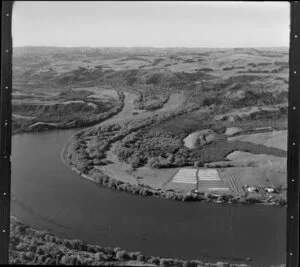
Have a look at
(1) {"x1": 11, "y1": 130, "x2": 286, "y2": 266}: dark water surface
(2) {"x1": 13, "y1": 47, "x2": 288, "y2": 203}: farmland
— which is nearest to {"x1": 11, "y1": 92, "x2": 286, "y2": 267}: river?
(1) {"x1": 11, "y1": 130, "x2": 286, "y2": 266}: dark water surface

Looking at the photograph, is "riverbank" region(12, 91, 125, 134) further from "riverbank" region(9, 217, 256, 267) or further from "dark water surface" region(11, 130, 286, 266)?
"riverbank" region(9, 217, 256, 267)

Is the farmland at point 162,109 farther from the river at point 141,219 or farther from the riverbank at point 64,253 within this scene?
the riverbank at point 64,253

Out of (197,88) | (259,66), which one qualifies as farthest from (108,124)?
(259,66)

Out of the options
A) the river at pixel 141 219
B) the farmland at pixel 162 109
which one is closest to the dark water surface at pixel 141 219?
the river at pixel 141 219

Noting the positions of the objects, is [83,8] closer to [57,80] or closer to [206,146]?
[57,80]

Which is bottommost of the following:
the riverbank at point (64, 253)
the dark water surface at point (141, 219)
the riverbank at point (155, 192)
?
the riverbank at point (64, 253)

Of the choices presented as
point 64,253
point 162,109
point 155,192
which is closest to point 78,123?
point 162,109
